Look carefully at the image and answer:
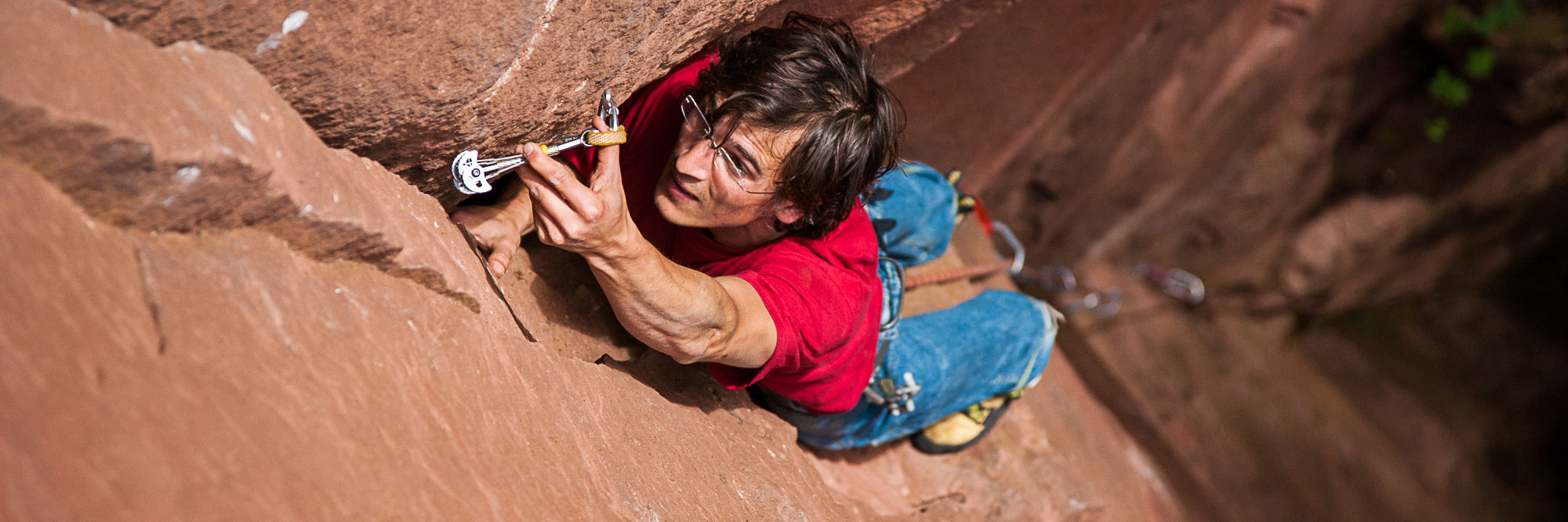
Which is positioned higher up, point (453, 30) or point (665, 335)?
point (453, 30)

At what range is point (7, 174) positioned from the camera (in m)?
0.93

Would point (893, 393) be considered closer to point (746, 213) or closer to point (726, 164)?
point (746, 213)

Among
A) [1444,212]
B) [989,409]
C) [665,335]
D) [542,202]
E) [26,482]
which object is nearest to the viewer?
[26,482]

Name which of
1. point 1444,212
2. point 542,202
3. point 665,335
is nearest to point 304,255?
point 542,202

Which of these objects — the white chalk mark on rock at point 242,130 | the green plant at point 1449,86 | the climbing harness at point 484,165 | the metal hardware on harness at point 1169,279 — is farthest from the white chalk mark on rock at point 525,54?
the green plant at point 1449,86

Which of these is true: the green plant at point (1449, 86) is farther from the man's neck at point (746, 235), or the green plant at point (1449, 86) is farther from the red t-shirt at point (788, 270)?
the man's neck at point (746, 235)

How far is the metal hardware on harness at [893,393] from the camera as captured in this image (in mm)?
2418

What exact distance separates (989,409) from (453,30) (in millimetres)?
2067

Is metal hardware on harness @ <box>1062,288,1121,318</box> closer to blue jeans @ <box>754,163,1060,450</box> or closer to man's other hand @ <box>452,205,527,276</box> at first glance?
blue jeans @ <box>754,163,1060,450</box>

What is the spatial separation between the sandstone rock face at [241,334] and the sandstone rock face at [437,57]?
0.16 ft

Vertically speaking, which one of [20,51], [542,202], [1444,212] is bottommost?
[1444,212]

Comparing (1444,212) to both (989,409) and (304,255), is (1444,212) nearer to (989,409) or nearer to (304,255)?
(989,409)

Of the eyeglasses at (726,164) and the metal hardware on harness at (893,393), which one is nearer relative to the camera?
the eyeglasses at (726,164)

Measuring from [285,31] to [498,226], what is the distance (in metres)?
→ 0.57
